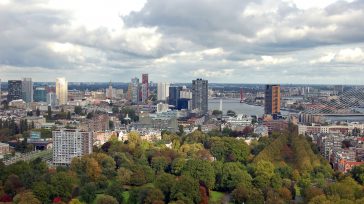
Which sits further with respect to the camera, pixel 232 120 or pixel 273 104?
pixel 273 104

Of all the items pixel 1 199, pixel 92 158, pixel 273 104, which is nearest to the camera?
pixel 1 199

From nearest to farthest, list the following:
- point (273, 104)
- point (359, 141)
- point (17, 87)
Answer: point (359, 141), point (273, 104), point (17, 87)

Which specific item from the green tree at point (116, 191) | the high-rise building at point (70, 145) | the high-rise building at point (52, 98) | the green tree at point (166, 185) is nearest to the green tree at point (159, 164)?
the green tree at point (166, 185)

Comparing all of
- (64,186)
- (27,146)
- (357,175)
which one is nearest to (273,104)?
(27,146)

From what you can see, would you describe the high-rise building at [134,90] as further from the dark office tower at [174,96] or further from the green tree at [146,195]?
the green tree at [146,195]

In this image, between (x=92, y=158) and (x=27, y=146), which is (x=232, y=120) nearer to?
(x=27, y=146)

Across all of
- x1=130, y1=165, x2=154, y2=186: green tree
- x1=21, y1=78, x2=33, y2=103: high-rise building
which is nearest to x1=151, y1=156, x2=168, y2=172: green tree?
x1=130, y1=165, x2=154, y2=186: green tree

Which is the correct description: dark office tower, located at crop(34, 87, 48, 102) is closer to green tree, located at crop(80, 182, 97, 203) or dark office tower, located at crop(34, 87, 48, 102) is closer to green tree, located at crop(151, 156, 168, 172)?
green tree, located at crop(151, 156, 168, 172)

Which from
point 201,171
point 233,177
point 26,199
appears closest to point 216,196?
point 233,177
